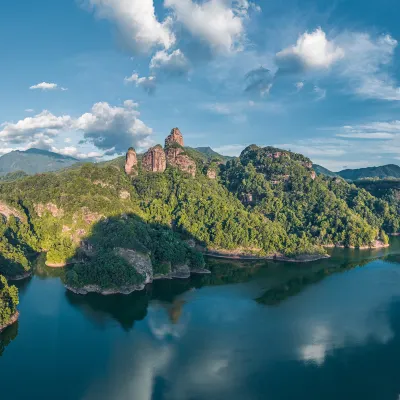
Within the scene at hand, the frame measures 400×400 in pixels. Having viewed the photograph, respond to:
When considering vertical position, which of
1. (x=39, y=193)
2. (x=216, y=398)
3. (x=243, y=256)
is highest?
(x=39, y=193)

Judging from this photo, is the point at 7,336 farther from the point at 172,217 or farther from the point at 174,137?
the point at 174,137

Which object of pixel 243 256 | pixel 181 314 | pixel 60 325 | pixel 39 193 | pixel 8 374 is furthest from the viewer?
pixel 39 193

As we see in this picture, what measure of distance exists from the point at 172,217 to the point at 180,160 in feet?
107

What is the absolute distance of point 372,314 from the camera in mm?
61438

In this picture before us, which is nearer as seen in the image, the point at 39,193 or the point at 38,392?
the point at 38,392

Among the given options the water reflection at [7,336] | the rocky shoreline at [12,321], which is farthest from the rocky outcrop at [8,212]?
the water reflection at [7,336]

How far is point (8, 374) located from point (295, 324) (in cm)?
4295

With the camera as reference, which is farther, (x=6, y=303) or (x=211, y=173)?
(x=211, y=173)

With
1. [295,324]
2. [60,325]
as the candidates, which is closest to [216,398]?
[295,324]

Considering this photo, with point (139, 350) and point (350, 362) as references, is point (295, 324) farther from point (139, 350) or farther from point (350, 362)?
point (139, 350)

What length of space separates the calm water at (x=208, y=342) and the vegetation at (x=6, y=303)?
6.90ft

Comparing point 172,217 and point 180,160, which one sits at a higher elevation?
point 180,160

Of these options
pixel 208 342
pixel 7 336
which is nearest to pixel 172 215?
pixel 208 342

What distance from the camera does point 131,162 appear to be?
5246 inches
